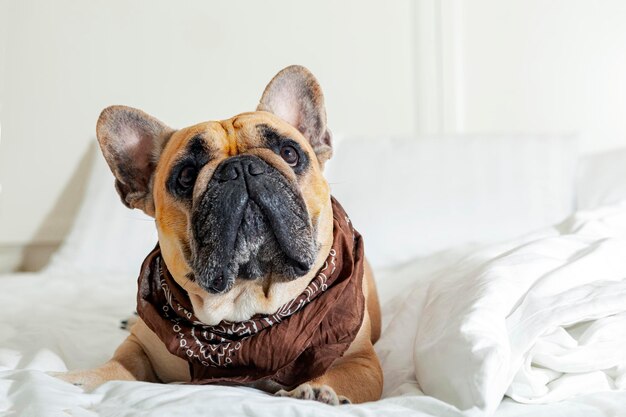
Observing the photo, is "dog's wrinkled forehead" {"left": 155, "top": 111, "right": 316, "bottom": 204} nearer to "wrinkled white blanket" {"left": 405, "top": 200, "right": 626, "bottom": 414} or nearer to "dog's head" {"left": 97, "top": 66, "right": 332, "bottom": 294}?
"dog's head" {"left": 97, "top": 66, "right": 332, "bottom": 294}

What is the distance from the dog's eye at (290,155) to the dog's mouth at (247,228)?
11cm

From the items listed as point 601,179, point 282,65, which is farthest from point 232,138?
point 282,65

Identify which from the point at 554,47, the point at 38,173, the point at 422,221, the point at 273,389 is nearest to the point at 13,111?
the point at 38,173

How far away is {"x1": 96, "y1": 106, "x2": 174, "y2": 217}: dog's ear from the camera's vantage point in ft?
4.66

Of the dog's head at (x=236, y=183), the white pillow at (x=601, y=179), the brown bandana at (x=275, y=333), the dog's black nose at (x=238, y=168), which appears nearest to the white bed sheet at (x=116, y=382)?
the brown bandana at (x=275, y=333)

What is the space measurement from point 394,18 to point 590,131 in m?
0.94

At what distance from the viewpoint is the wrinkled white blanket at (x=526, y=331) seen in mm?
1056

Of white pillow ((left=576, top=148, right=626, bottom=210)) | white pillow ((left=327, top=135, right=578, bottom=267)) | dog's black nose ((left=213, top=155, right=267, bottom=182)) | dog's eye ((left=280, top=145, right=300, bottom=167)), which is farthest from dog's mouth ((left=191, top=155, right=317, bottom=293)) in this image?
white pillow ((left=576, top=148, right=626, bottom=210))

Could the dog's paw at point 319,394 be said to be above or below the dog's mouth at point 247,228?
below

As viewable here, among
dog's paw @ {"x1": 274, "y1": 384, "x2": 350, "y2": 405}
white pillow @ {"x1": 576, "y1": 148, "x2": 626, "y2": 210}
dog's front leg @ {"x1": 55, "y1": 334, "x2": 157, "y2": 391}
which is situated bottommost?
white pillow @ {"x1": 576, "y1": 148, "x2": 626, "y2": 210}

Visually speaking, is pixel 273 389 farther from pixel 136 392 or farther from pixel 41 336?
pixel 41 336

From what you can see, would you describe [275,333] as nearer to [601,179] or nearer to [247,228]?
[247,228]

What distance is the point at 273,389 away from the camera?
50.3 inches

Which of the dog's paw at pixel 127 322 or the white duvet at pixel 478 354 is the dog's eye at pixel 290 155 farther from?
the dog's paw at pixel 127 322
